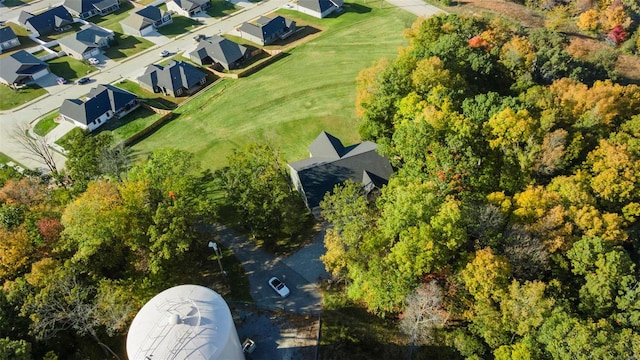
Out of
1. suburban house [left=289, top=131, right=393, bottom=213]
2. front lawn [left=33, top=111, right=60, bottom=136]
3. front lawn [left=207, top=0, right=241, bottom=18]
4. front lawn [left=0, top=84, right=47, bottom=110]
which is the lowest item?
suburban house [left=289, top=131, right=393, bottom=213]

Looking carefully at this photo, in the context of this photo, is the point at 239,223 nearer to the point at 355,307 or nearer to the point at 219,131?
the point at 355,307

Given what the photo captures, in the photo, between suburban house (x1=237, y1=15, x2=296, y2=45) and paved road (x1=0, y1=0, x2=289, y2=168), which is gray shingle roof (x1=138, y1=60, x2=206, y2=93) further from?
suburban house (x1=237, y1=15, x2=296, y2=45)

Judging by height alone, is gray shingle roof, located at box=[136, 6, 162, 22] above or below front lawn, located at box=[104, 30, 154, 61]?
above

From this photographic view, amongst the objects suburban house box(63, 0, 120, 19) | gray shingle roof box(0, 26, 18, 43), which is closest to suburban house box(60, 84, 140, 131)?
gray shingle roof box(0, 26, 18, 43)

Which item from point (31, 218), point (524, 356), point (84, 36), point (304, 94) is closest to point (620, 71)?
point (304, 94)

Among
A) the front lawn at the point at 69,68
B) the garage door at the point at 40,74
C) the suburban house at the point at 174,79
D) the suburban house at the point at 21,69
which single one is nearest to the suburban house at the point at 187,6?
Result: the front lawn at the point at 69,68
